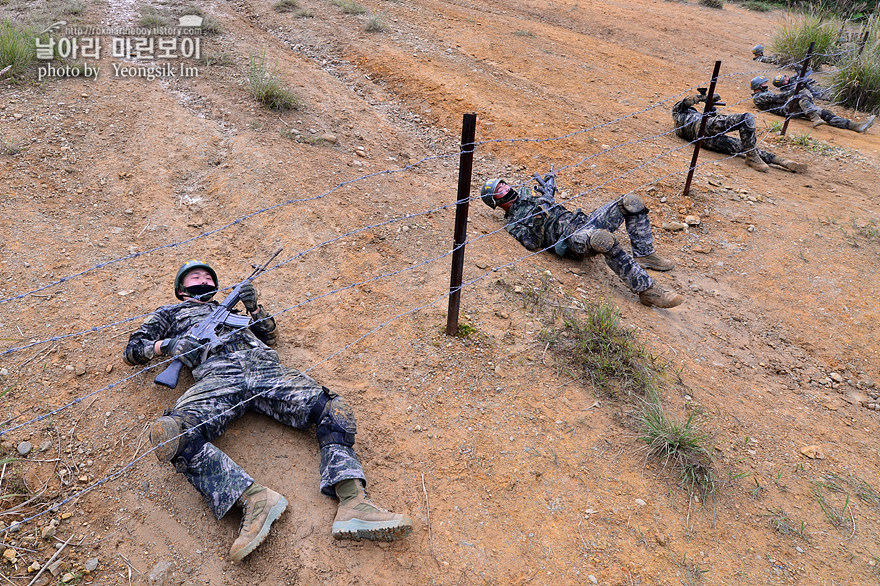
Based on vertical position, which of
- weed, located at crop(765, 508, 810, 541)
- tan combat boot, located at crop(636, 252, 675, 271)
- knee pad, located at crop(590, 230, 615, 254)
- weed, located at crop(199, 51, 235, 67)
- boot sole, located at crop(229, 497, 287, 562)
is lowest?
weed, located at crop(765, 508, 810, 541)

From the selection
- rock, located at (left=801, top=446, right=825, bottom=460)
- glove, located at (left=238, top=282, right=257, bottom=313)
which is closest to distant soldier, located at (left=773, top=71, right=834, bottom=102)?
rock, located at (left=801, top=446, right=825, bottom=460)

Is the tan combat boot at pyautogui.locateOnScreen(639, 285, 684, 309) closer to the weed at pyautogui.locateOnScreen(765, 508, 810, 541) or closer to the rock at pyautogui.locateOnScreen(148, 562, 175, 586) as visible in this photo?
the weed at pyautogui.locateOnScreen(765, 508, 810, 541)

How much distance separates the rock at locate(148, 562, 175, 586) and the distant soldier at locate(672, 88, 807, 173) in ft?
21.6

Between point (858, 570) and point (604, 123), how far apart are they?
232 inches

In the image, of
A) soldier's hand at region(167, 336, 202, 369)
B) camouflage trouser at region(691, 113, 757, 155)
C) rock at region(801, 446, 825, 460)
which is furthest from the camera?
camouflage trouser at region(691, 113, 757, 155)

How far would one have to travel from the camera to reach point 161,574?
2.41 m

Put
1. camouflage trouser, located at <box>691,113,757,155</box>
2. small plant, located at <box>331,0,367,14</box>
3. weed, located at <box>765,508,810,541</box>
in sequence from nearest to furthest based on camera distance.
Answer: weed, located at <box>765,508,810,541</box> < camouflage trouser, located at <box>691,113,757,155</box> < small plant, located at <box>331,0,367,14</box>

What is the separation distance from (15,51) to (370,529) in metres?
7.34

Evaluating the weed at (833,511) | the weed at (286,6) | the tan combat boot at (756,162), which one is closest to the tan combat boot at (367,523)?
the weed at (833,511)

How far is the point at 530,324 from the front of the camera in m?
3.83

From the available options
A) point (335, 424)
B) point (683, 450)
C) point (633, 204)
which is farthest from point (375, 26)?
point (683, 450)

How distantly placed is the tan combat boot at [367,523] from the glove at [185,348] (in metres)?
Result: 1.24

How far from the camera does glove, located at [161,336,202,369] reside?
304 cm

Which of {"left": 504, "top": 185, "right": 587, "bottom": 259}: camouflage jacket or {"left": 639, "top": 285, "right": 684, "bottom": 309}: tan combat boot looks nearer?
{"left": 639, "top": 285, "right": 684, "bottom": 309}: tan combat boot
